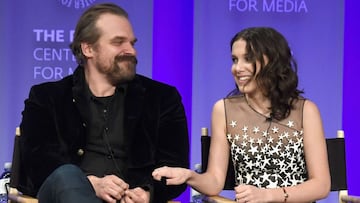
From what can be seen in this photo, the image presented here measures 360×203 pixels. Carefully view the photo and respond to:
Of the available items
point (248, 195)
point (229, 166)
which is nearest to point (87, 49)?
point (229, 166)

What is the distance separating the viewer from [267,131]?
2611 millimetres

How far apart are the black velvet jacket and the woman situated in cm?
16

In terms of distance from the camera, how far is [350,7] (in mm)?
4113

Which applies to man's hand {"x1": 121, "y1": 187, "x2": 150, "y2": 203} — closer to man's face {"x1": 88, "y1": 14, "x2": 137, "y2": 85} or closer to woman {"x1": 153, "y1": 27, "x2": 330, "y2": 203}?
woman {"x1": 153, "y1": 27, "x2": 330, "y2": 203}

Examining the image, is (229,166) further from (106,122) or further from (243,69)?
(106,122)

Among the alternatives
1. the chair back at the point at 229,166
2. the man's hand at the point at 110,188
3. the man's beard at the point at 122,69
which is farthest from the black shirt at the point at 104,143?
the chair back at the point at 229,166

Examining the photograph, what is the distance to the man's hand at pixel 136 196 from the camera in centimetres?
241

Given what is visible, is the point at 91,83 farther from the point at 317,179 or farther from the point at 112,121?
the point at 317,179

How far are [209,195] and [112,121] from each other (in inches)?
20.4

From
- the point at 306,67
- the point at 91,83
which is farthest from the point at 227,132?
the point at 306,67

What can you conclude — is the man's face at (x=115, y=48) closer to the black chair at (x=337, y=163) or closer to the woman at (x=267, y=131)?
the woman at (x=267, y=131)

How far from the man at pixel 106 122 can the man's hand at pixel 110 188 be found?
16 cm

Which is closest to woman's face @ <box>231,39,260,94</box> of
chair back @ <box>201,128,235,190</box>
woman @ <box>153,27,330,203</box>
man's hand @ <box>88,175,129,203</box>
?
woman @ <box>153,27,330,203</box>

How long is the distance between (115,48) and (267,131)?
73cm
